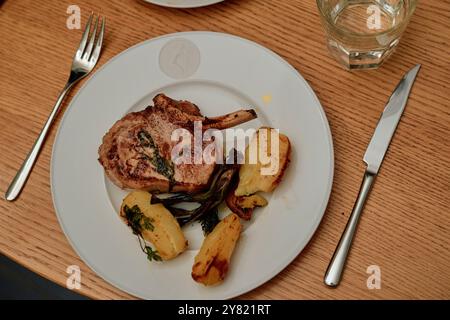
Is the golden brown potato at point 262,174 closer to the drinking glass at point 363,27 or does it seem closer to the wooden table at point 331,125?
the wooden table at point 331,125

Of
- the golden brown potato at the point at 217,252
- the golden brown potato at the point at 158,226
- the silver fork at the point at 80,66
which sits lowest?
the golden brown potato at the point at 217,252

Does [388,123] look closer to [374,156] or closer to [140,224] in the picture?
[374,156]

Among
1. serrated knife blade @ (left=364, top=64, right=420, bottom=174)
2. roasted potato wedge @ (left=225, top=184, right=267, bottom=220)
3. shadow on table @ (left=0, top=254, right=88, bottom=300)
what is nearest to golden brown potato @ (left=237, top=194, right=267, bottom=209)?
roasted potato wedge @ (left=225, top=184, right=267, bottom=220)

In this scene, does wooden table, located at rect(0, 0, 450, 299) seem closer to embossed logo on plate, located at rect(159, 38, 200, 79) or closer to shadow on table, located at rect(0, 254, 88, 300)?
embossed logo on plate, located at rect(159, 38, 200, 79)

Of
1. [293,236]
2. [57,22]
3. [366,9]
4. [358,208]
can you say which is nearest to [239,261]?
[293,236]

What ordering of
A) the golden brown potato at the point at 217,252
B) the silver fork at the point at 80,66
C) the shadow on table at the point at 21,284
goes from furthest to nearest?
the shadow on table at the point at 21,284
the silver fork at the point at 80,66
the golden brown potato at the point at 217,252

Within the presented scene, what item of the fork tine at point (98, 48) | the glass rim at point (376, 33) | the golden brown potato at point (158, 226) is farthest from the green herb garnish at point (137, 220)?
the glass rim at point (376, 33)

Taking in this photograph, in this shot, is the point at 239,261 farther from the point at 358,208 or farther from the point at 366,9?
the point at 366,9

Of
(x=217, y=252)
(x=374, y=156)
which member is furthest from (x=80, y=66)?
(x=374, y=156)
